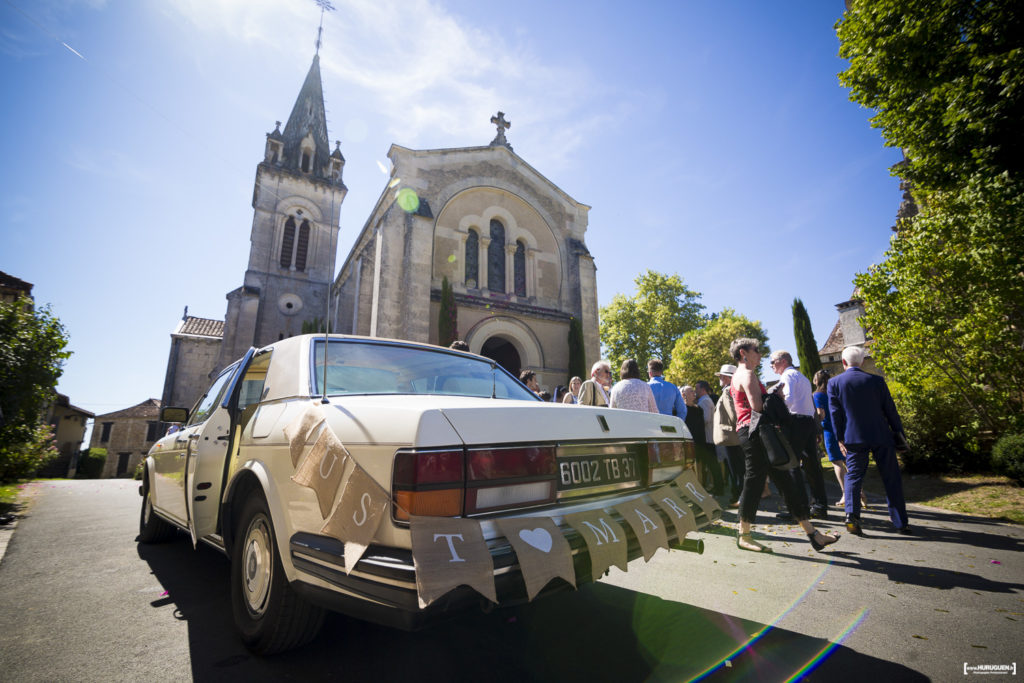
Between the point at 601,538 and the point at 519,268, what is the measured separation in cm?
1625

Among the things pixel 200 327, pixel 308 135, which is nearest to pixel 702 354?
pixel 308 135

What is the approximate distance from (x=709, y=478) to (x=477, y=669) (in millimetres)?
7337

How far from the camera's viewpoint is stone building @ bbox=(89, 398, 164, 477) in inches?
1382

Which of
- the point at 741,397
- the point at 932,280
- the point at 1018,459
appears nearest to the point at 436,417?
the point at 741,397

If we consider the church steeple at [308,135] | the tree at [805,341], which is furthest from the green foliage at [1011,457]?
the church steeple at [308,135]

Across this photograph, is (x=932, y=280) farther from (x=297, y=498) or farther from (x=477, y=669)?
(x=297, y=498)

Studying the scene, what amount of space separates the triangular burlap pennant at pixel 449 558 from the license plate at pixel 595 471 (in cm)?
55

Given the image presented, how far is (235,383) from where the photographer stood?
295cm

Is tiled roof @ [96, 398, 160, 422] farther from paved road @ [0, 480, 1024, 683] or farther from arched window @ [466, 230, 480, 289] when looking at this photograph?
paved road @ [0, 480, 1024, 683]

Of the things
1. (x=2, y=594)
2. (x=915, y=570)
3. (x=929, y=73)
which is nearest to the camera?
A: (x=2, y=594)

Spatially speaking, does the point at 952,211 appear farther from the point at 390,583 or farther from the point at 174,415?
the point at 174,415

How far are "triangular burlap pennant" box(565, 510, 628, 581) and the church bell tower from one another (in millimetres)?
26661

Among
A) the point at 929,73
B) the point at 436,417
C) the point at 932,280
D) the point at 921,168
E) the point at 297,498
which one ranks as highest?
the point at 929,73

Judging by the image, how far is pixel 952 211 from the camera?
25.9ft
